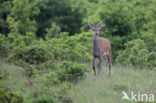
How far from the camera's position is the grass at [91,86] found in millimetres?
8234

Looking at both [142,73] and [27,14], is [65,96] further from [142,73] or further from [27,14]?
[27,14]

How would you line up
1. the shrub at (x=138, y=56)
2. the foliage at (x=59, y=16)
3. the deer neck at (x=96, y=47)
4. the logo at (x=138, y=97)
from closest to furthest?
1. the logo at (x=138, y=97)
2. the deer neck at (x=96, y=47)
3. the shrub at (x=138, y=56)
4. the foliage at (x=59, y=16)

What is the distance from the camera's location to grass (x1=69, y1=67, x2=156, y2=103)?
8375 millimetres

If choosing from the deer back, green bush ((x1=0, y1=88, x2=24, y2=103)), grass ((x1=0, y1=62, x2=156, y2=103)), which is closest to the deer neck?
the deer back

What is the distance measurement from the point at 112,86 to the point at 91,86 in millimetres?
800

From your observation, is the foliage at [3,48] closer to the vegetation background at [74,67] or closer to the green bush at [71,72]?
the vegetation background at [74,67]

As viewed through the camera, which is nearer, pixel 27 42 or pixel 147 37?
pixel 27 42

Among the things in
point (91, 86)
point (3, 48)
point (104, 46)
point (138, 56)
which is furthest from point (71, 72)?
point (138, 56)

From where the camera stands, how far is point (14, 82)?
30.1 ft

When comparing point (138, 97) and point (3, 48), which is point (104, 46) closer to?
point (138, 97)

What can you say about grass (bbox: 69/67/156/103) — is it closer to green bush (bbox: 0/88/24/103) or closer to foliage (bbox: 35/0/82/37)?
green bush (bbox: 0/88/24/103)

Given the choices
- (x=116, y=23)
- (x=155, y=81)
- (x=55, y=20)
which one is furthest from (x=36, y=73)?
(x=55, y=20)

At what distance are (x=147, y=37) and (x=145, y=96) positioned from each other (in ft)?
25.8

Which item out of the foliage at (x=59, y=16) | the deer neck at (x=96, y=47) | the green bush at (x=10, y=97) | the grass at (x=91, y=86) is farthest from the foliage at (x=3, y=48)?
the foliage at (x=59, y=16)
